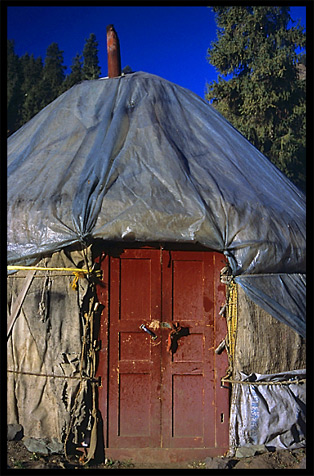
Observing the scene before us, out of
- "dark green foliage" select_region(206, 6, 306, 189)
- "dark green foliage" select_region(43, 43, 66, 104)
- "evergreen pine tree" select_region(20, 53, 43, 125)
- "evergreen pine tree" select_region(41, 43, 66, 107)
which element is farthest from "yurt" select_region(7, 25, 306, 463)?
"dark green foliage" select_region(43, 43, 66, 104)

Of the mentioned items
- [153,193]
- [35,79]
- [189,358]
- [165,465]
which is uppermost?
[35,79]

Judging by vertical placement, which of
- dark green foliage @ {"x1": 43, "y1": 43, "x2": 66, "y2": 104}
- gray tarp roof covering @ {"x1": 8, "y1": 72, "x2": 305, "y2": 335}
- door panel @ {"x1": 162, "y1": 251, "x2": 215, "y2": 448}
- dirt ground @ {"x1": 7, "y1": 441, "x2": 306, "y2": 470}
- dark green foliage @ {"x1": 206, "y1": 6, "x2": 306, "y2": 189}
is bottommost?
dirt ground @ {"x1": 7, "y1": 441, "x2": 306, "y2": 470}

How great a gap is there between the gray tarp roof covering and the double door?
429mm

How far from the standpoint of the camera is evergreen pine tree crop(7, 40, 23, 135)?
18125mm

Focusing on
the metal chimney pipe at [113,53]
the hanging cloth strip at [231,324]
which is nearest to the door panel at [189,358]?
the hanging cloth strip at [231,324]

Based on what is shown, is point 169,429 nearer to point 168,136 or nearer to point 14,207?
point 14,207

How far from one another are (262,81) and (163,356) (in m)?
10.7

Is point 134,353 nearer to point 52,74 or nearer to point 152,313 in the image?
point 152,313

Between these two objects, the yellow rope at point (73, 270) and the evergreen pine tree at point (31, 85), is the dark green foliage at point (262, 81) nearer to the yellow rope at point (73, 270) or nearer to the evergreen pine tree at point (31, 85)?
the evergreen pine tree at point (31, 85)

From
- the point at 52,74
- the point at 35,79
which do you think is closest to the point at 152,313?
the point at 35,79

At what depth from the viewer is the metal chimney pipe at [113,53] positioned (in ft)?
21.3

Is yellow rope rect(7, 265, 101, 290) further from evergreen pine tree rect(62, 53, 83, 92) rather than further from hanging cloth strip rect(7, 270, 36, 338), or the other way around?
evergreen pine tree rect(62, 53, 83, 92)

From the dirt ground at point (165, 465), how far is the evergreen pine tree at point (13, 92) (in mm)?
14225

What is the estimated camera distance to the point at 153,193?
4.77 metres
